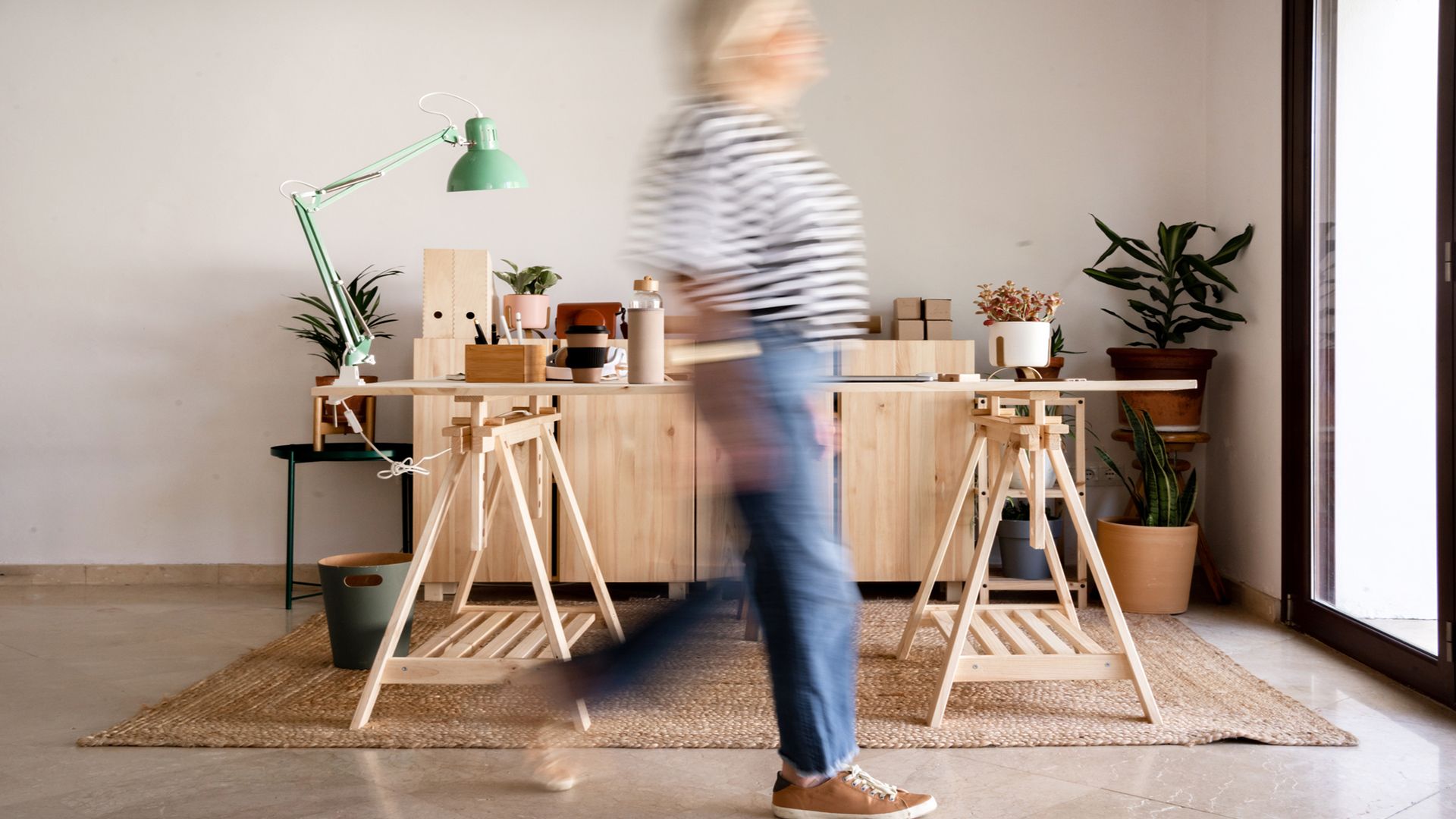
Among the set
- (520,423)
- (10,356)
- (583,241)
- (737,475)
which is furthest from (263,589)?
(737,475)

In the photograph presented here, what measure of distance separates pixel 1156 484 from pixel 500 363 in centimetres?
231

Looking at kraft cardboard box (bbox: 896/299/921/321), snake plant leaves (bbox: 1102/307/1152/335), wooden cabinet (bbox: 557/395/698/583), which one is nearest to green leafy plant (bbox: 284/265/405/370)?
wooden cabinet (bbox: 557/395/698/583)

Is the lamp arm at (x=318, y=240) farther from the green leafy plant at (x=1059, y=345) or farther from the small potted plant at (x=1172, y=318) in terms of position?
the small potted plant at (x=1172, y=318)

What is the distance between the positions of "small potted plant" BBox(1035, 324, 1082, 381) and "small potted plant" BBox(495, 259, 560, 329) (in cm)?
176

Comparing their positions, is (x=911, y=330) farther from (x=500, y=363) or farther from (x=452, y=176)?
(x=500, y=363)

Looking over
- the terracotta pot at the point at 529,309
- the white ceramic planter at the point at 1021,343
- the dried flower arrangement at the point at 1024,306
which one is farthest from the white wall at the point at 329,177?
the white ceramic planter at the point at 1021,343

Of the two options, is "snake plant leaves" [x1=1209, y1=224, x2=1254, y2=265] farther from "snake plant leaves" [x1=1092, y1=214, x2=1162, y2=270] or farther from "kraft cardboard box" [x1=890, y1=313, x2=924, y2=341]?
"kraft cardboard box" [x1=890, y1=313, x2=924, y2=341]

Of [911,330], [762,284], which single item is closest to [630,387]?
[762,284]

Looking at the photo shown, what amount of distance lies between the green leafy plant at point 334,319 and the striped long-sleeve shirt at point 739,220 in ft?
8.58

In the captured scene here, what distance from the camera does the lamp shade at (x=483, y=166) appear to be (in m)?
3.10

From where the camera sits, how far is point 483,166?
3.11 metres

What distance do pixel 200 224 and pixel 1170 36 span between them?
3.87 meters

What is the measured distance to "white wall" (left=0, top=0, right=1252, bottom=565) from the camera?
13.7 ft

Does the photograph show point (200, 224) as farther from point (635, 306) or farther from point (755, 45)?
point (755, 45)
